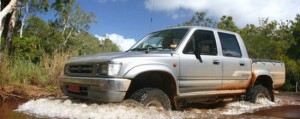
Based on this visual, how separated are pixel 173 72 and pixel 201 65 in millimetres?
784

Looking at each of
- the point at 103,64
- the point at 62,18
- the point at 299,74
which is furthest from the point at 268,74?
the point at 62,18

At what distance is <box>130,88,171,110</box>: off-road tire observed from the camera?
5.61 meters

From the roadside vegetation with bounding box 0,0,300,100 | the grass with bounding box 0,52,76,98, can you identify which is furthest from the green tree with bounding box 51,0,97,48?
the grass with bounding box 0,52,76,98

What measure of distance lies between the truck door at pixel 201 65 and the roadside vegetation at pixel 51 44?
4407 mm

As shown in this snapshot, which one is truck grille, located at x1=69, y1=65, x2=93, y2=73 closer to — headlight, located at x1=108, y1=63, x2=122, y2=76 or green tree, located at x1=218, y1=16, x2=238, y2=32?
headlight, located at x1=108, y1=63, x2=122, y2=76

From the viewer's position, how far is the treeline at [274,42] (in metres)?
29.3

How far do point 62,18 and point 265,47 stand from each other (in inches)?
1117

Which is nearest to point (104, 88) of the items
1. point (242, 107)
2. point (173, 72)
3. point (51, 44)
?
point (173, 72)

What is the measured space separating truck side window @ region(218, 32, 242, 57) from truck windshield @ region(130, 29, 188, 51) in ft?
3.50

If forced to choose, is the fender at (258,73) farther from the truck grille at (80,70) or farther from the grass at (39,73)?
the grass at (39,73)

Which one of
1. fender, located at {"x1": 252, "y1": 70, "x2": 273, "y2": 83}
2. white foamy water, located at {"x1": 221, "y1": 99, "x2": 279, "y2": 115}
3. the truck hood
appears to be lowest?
white foamy water, located at {"x1": 221, "y1": 99, "x2": 279, "y2": 115}

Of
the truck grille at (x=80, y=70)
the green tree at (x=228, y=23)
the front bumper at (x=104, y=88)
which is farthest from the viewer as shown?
the green tree at (x=228, y=23)

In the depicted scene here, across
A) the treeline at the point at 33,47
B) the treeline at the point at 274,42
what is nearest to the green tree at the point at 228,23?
the treeline at the point at 274,42

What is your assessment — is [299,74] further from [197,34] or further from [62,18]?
[62,18]
